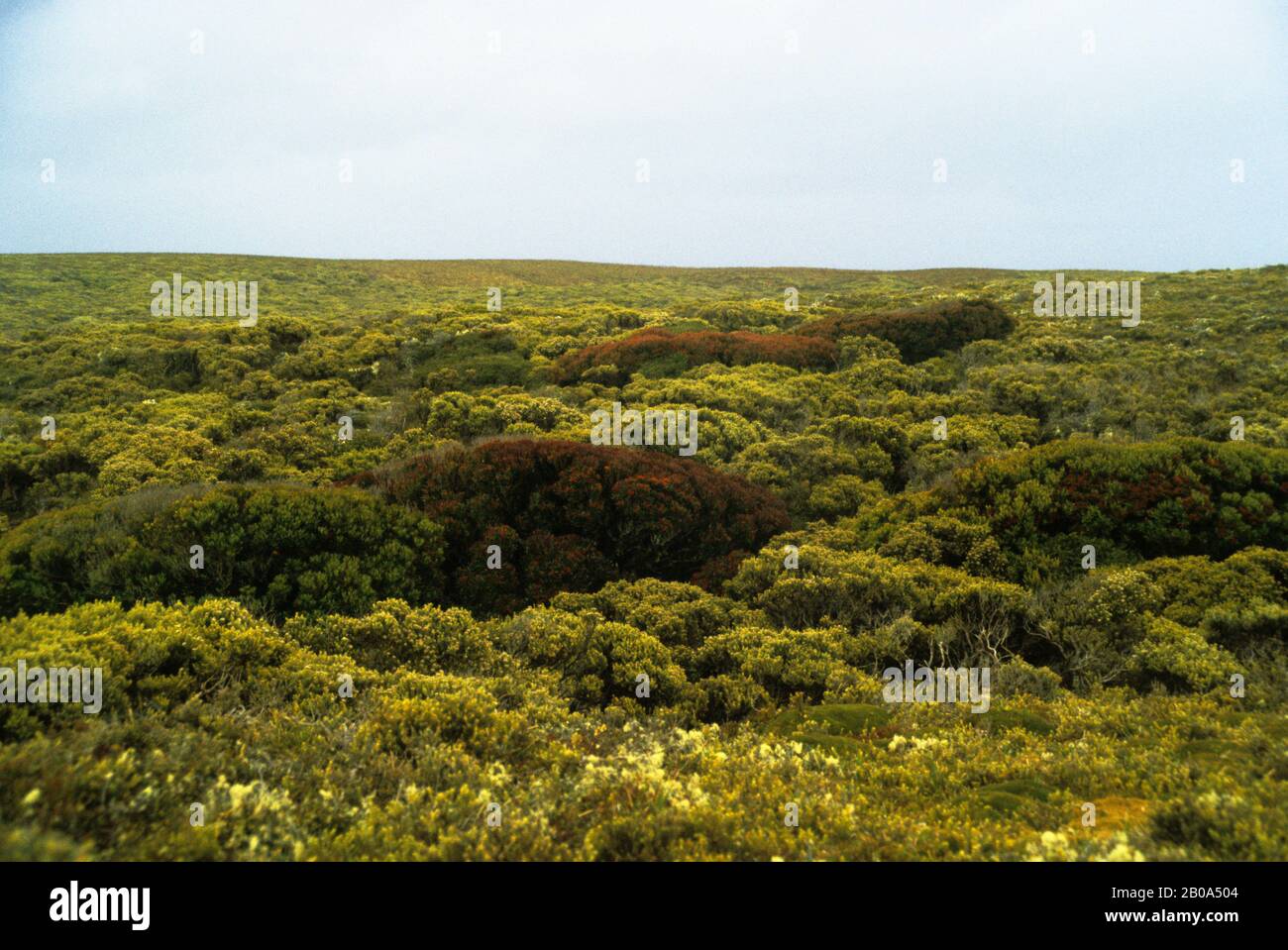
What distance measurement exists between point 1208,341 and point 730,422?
19.2 meters

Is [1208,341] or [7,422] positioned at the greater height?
[1208,341]

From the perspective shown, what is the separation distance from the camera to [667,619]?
8.78m

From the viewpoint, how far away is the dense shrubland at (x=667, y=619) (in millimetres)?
4164

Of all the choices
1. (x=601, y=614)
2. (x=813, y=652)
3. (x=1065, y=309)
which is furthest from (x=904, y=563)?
(x=1065, y=309)

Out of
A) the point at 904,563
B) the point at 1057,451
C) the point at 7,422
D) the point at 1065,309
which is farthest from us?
the point at 1065,309

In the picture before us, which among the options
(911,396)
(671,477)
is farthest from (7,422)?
(911,396)

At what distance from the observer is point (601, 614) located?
342 inches

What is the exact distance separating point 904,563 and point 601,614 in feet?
14.7

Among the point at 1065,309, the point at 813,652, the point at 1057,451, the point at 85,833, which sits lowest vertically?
the point at 813,652

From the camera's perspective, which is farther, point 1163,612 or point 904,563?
point 904,563

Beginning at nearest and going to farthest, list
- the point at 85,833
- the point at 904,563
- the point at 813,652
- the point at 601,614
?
the point at 85,833 < the point at 813,652 < the point at 601,614 < the point at 904,563

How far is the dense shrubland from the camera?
164 inches

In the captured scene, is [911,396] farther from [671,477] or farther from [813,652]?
[813,652]

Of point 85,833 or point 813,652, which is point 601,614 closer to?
point 813,652
